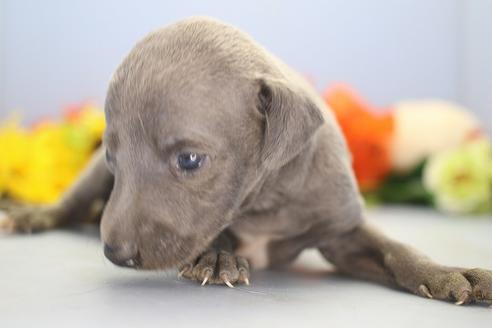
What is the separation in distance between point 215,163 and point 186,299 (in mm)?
427

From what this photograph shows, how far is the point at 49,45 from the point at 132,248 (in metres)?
3.63

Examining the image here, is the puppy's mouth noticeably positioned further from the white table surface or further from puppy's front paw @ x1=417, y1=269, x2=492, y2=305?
puppy's front paw @ x1=417, y1=269, x2=492, y2=305

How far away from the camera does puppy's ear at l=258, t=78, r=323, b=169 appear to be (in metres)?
2.13

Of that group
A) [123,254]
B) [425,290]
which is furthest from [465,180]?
[123,254]

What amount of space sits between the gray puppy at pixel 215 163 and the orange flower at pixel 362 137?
2.19 metres

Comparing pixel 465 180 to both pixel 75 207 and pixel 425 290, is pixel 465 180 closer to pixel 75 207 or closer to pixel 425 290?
pixel 425 290

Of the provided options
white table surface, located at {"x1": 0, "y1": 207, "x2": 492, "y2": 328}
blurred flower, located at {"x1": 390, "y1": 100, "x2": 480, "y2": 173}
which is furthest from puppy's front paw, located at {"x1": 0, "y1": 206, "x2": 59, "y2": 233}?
blurred flower, located at {"x1": 390, "y1": 100, "x2": 480, "y2": 173}

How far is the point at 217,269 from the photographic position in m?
2.17

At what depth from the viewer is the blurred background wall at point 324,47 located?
483 centimetres

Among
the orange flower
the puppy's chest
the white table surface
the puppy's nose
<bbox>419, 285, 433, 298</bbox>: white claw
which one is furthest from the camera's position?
the orange flower

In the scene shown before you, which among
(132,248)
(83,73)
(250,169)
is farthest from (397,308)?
(83,73)

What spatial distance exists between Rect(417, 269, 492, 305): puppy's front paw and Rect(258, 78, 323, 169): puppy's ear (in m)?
0.61

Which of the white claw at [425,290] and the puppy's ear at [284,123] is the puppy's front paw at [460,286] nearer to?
the white claw at [425,290]

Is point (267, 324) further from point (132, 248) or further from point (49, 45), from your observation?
point (49, 45)
